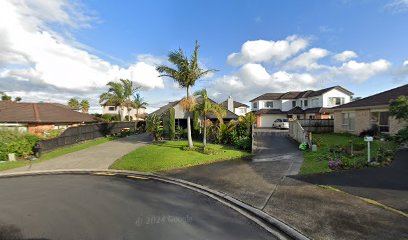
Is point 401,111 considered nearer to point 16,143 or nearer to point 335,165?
point 335,165

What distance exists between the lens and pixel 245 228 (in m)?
5.67

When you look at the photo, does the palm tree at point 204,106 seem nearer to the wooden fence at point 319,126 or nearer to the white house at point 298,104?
the wooden fence at point 319,126

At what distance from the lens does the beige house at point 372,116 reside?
17641 mm

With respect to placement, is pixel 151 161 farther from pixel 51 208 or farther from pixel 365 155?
pixel 365 155

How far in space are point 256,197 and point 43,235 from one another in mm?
6329

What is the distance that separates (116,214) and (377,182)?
382 inches

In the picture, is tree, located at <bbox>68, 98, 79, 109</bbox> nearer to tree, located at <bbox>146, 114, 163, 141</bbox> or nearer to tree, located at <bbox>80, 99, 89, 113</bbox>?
tree, located at <bbox>80, 99, 89, 113</bbox>

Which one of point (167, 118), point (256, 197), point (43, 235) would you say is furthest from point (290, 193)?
point (167, 118)

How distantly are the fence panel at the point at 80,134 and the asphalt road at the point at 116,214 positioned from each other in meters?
9.18

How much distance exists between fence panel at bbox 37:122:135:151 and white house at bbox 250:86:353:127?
27877 millimetres

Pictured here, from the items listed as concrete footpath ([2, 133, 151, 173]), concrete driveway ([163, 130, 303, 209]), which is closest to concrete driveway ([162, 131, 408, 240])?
concrete driveway ([163, 130, 303, 209])

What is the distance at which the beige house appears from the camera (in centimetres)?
1764

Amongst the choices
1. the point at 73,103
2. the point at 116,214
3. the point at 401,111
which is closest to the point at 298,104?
the point at 401,111

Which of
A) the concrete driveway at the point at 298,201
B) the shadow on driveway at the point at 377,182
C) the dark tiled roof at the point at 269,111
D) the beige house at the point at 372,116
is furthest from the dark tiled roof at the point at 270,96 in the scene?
the shadow on driveway at the point at 377,182
